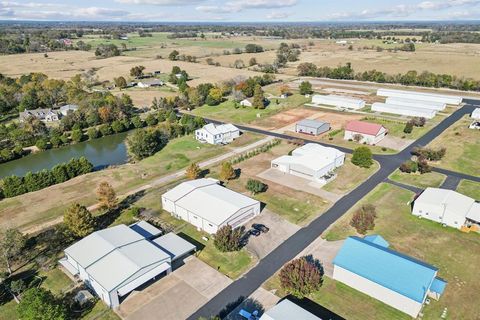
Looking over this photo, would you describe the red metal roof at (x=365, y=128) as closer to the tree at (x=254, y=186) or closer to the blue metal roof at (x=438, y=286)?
the tree at (x=254, y=186)

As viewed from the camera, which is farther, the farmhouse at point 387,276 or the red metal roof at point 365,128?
the red metal roof at point 365,128

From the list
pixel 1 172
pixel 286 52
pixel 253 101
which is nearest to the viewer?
pixel 1 172

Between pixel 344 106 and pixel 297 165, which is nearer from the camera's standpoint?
pixel 297 165

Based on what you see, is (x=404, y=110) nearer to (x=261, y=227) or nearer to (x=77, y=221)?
(x=261, y=227)

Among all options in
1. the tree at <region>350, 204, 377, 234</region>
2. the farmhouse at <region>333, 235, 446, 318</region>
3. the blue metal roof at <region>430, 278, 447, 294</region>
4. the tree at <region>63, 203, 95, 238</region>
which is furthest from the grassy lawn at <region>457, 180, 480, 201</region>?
the tree at <region>63, 203, 95, 238</region>

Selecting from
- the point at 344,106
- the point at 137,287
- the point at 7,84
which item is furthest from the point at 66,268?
the point at 7,84

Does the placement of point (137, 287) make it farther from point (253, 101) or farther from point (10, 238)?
point (253, 101)

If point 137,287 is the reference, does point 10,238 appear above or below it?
above

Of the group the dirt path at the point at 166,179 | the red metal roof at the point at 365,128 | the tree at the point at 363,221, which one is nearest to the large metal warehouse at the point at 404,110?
the red metal roof at the point at 365,128
